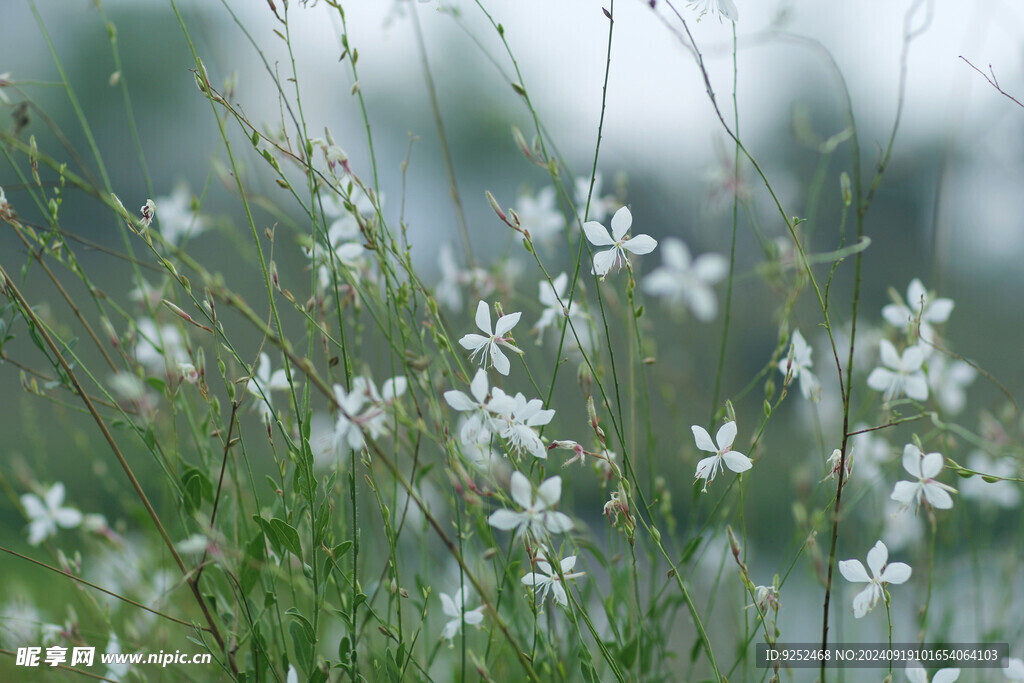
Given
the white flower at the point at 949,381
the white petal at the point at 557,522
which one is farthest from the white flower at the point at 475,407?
the white flower at the point at 949,381

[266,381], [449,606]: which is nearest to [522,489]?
[449,606]

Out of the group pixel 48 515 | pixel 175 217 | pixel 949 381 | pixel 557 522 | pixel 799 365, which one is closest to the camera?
pixel 557 522

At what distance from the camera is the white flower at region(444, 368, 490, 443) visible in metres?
0.71

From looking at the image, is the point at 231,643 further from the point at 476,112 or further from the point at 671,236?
the point at 476,112

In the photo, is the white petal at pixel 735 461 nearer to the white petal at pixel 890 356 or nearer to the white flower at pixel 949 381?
the white petal at pixel 890 356

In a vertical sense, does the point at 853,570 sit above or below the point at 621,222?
below

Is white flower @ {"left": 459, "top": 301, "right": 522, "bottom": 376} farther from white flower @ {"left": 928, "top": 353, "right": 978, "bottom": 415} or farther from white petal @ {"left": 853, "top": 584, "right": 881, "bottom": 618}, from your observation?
white flower @ {"left": 928, "top": 353, "right": 978, "bottom": 415}

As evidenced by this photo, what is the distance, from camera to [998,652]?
117cm

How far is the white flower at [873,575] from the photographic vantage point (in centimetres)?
79

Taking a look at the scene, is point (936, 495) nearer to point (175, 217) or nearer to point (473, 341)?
point (473, 341)

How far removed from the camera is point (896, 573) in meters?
0.80

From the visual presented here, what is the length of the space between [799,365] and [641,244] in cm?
30

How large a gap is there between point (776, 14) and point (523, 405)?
0.85 m

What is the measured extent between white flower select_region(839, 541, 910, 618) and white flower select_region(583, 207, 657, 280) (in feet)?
1.33
